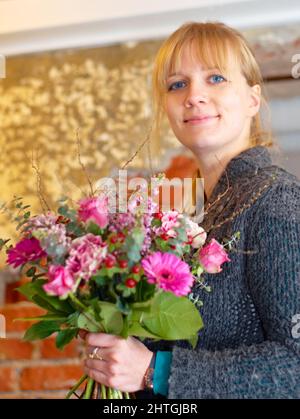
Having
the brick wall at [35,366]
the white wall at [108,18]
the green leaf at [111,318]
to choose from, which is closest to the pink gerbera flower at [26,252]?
the green leaf at [111,318]

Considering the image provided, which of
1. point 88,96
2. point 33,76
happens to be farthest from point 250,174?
point 33,76

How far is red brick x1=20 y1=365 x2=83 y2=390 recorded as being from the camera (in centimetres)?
200

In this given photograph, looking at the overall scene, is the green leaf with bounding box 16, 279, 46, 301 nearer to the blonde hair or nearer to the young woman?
the young woman

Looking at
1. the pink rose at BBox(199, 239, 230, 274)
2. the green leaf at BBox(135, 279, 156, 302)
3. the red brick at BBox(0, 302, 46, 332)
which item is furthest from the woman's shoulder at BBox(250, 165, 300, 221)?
the red brick at BBox(0, 302, 46, 332)

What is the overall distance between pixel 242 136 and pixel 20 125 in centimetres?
137

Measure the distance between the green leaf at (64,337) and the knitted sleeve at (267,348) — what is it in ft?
0.48

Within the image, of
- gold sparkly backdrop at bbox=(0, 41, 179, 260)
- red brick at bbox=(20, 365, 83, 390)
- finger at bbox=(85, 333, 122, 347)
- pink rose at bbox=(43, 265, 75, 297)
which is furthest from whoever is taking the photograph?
gold sparkly backdrop at bbox=(0, 41, 179, 260)

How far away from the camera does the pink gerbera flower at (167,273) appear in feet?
2.38

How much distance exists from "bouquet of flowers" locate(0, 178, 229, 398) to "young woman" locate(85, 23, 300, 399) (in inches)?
2.2

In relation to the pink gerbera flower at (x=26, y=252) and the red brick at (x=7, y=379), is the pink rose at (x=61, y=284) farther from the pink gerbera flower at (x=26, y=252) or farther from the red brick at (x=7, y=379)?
the red brick at (x=7, y=379)

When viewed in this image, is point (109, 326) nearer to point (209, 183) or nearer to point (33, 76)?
point (209, 183)

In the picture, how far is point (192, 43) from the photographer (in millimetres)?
1092

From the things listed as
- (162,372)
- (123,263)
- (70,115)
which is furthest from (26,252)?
(70,115)

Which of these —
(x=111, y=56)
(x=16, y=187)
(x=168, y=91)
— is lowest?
(x=16, y=187)
